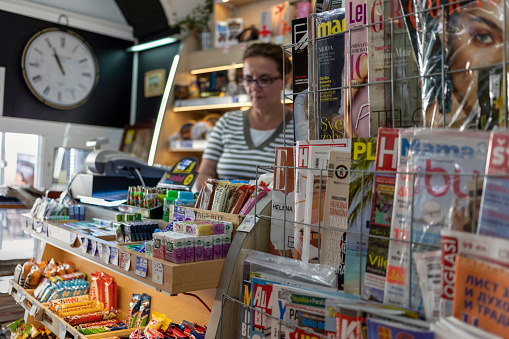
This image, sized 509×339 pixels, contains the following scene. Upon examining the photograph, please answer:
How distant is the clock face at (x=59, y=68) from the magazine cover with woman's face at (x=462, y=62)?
4740mm

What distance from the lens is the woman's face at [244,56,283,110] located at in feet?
9.02

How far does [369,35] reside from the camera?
0.97m

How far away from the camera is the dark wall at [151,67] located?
206 inches

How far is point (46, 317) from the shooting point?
1932 millimetres

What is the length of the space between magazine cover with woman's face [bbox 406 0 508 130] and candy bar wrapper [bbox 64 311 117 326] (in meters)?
1.52

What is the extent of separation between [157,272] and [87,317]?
0.78 meters

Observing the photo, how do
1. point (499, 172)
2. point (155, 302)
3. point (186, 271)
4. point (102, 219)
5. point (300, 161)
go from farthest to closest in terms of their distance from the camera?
point (102, 219) < point (155, 302) < point (186, 271) < point (300, 161) < point (499, 172)

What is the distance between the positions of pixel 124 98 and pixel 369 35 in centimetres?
504

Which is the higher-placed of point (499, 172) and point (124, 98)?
point (124, 98)

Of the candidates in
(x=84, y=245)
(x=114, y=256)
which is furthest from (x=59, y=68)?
(x=114, y=256)

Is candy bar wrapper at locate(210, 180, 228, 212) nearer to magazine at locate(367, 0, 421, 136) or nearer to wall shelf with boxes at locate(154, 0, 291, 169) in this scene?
magazine at locate(367, 0, 421, 136)

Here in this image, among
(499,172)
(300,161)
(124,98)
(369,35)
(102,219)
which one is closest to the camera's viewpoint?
(499,172)

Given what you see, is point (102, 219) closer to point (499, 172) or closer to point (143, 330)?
point (143, 330)

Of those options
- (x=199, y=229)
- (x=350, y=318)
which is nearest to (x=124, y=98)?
(x=199, y=229)
